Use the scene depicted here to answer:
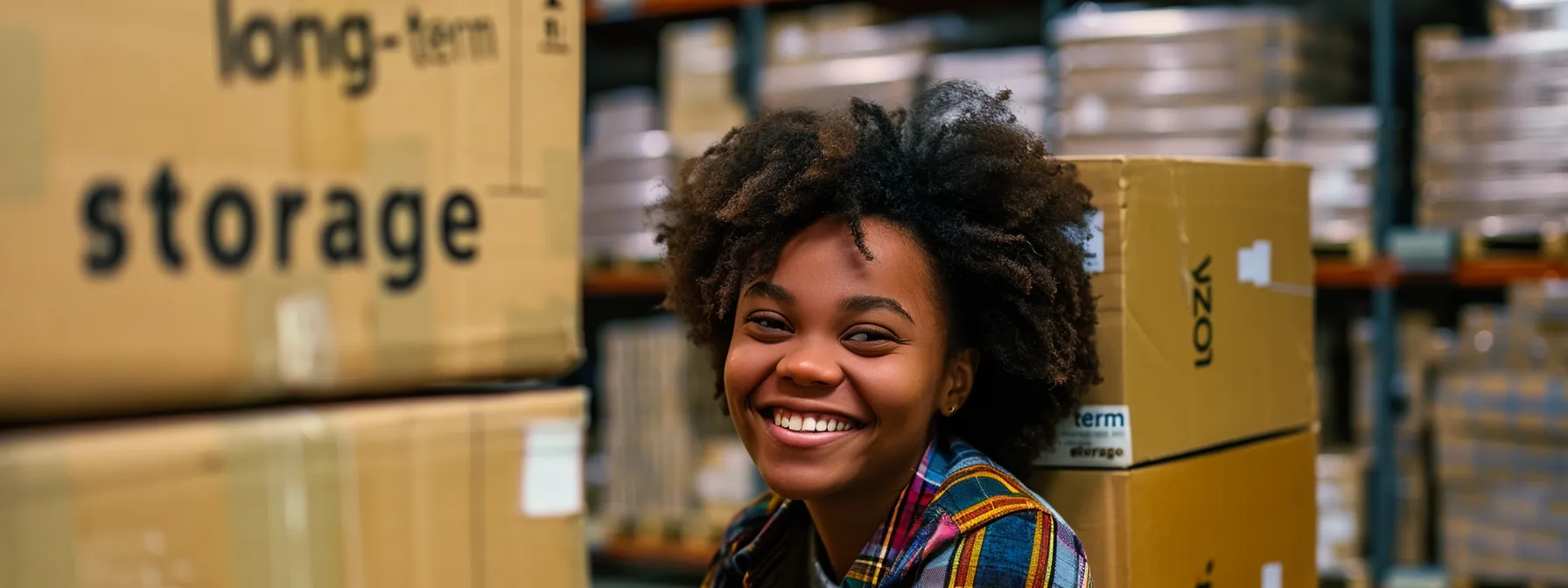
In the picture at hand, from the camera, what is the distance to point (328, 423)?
0.86 metres

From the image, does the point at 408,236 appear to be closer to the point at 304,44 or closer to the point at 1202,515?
the point at 304,44

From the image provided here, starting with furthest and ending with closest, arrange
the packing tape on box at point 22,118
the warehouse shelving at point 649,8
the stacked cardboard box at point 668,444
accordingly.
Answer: the warehouse shelving at point 649,8
the stacked cardboard box at point 668,444
the packing tape on box at point 22,118

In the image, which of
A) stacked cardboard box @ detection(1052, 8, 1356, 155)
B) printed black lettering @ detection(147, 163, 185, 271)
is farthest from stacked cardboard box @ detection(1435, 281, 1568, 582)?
printed black lettering @ detection(147, 163, 185, 271)

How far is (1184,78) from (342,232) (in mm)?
3004

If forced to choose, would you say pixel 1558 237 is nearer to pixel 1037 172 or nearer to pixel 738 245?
pixel 1037 172

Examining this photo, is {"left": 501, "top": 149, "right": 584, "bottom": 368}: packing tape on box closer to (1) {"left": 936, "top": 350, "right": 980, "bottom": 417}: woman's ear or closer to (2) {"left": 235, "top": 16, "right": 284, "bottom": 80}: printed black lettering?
(2) {"left": 235, "top": 16, "right": 284, "bottom": 80}: printed black lettering

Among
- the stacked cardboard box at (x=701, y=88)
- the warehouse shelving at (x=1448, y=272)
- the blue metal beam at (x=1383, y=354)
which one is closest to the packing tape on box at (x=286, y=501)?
the warehouse shelving at (x=1448, y=272)

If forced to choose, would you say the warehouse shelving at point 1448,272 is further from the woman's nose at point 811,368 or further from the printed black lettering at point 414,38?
the printed black lettering at point 414,38

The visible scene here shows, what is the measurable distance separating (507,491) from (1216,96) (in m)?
2.94

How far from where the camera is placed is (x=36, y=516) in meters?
0.73

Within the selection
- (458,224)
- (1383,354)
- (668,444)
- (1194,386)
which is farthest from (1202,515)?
(668,444)

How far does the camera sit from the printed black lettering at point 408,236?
0.90 metres

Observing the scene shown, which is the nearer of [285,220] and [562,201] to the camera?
[285,220]

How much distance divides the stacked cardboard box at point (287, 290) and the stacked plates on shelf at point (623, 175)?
10.4 ft
